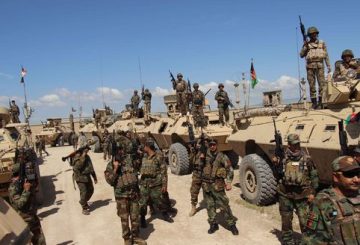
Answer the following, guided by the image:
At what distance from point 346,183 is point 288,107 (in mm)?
5960

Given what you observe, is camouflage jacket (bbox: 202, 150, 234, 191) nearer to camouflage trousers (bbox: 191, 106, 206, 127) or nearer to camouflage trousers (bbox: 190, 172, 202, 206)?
camouflage trousers (bbox: 190, 172, 202, 206)

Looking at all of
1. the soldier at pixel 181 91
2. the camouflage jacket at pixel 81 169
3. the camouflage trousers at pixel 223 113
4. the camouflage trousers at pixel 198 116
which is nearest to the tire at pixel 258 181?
the camouflage jacket at pixel 81 169

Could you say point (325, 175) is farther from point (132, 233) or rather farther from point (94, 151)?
point (94, 151)

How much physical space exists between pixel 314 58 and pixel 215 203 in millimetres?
4486

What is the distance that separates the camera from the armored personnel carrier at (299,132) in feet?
20.7

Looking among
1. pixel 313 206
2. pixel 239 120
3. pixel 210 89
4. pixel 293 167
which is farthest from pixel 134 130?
pixel 313 206

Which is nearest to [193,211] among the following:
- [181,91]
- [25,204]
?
[25,204]

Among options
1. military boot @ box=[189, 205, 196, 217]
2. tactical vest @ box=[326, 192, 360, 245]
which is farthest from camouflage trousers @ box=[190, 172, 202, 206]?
tactical vest @ box=[326, 192, 360, 245]

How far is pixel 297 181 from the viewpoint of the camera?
5.34m

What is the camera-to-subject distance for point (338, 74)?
8.15m

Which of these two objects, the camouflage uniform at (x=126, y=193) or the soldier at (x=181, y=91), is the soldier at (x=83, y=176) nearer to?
the camouflage uniform at (x=126, y=193)

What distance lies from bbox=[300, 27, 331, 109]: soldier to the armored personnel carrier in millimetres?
742

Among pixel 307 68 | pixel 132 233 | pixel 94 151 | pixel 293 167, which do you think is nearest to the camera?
pixel 293 167

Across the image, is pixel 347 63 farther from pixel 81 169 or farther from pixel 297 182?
pixel 81 169
